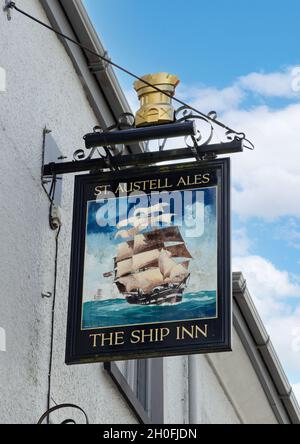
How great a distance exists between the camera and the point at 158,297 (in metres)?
8.20

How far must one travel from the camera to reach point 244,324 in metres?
13.7

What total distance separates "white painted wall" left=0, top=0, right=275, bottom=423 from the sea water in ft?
1.81

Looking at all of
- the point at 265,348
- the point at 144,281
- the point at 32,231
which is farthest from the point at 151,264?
the point at 265,348

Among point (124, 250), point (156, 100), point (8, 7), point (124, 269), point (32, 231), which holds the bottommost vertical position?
point (124, 269)

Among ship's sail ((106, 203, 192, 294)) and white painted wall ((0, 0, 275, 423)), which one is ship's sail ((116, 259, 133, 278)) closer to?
ship's sail ((106, 203, 192, 294))

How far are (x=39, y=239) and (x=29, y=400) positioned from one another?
48.1 inches

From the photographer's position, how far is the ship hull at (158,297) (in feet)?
26.8

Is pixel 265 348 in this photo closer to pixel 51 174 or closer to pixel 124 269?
pixel 51 174

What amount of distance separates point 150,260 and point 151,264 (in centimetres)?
4

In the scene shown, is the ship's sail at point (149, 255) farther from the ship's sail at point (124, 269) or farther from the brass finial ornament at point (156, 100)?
the brass finial ornament at point (156, 100)

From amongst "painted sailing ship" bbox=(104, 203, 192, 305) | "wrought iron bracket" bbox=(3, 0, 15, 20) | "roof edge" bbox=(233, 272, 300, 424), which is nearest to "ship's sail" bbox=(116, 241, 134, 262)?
"painted sailing ship" bbox=(104, 203, 192, 305)
